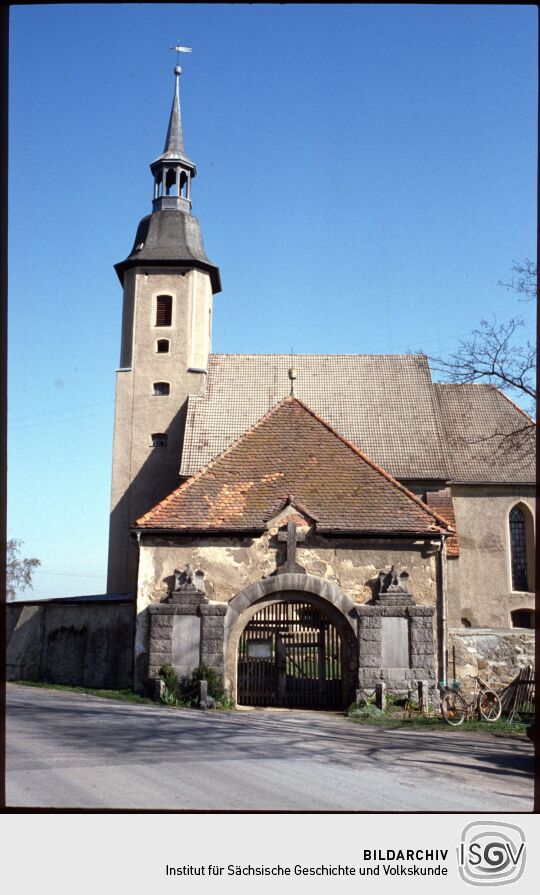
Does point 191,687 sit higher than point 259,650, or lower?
lower

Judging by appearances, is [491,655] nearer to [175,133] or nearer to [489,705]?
[489,705]

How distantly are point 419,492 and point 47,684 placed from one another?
12.4 m

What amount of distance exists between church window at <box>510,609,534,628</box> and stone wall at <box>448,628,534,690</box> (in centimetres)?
949

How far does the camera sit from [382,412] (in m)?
29.8

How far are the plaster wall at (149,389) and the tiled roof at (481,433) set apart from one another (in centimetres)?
892

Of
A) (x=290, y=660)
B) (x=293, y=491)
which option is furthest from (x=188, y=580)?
(x=293, y=491)

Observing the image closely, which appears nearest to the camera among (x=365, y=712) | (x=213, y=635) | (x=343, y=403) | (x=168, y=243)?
(x=365, y=712)

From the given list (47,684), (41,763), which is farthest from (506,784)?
(47,684)

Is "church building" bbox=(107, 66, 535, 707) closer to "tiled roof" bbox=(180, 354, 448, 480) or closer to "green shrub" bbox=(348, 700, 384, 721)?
"tiled roof" bbox=(180, 354, 448, 480)

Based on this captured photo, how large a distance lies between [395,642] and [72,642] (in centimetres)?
A: 878

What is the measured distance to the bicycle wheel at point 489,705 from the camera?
16.4 m

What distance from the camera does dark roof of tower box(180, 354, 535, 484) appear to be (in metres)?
28.2

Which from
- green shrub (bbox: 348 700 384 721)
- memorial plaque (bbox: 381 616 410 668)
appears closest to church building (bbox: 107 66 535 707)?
memorial plaque (bbox: 381 616 410 668)

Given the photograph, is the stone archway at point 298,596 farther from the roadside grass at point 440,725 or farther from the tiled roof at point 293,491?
the roadside grass at point 440,725
